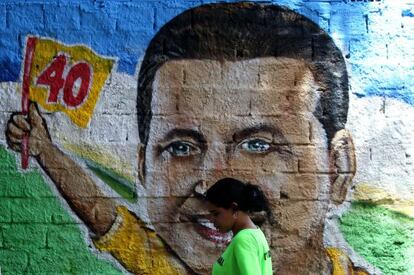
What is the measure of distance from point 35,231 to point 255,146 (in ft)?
5.05

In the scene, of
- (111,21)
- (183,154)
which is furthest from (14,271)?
(111,21)

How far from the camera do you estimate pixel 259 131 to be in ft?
19.5

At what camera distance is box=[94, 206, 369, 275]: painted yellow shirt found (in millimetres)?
5863

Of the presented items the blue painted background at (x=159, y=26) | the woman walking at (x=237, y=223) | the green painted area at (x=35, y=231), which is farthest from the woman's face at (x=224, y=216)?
the blue painted background at (x=159, y=26)

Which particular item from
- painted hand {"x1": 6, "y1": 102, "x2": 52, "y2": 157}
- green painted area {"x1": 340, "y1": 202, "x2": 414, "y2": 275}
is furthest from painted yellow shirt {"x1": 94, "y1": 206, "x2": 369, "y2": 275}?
green painted area {"x1": 340, "y1": 202, "x2": 414, "y2": 275}

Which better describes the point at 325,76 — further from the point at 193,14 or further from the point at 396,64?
the point at 193,14

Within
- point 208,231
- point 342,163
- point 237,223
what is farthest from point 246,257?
point 342,163

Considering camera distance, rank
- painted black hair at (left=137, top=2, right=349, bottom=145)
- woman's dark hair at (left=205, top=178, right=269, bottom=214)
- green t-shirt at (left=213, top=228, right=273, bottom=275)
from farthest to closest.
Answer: painted black hair at (left=137, top=2, right=349, bottom=145) < woman's dark hair at (left=205, top=178, right=269, bottom=214) < green t-shirt at (left=213, top=228, right=273, bottom=275)

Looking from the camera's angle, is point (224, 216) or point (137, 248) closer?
point (224, 216)

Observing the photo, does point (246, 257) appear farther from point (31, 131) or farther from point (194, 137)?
point (31, 131)

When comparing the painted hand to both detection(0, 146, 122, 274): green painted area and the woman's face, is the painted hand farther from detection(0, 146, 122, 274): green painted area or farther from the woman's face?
the woman's face

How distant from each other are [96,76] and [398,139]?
2.04 m

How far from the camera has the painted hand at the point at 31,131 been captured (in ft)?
19.2

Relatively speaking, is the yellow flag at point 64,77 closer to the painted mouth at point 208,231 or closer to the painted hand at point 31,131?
the painted hand at point 31,131
